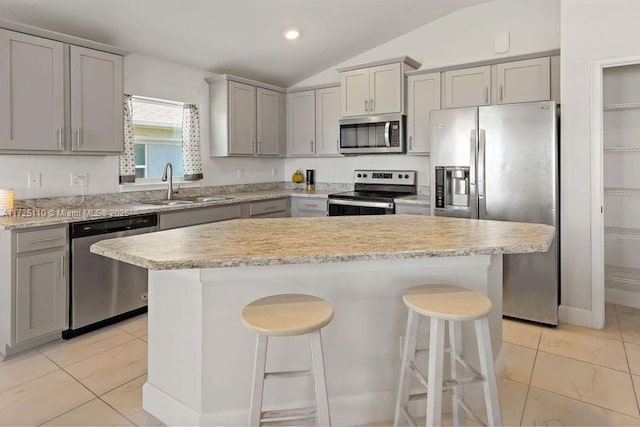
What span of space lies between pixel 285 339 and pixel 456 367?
834 mm

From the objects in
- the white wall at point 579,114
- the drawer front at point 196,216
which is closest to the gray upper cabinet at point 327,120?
the drawer front at point 196,216

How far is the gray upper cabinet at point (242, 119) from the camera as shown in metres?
4.51

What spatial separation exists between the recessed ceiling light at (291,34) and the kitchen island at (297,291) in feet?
8.83

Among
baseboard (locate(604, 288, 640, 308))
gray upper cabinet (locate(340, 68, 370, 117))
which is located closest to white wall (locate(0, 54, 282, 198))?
gray upper cabinet (locate(340, 68, 370, 117))

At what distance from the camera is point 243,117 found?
4.64 metres

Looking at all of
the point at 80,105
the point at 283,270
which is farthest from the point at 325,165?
the point at 283,270

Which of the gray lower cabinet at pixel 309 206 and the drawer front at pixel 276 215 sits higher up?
the gray lower cabinet at pixel 309 206

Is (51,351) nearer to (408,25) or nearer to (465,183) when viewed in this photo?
Answer: (465,183)

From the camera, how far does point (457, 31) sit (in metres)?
4.35

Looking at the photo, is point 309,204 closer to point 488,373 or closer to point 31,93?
point 31,93

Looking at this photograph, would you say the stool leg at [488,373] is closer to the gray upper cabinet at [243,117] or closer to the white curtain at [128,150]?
the white curtain at [128,150]

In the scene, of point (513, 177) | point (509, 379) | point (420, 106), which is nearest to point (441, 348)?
point (509, 379)

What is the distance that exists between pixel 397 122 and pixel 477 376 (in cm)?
308

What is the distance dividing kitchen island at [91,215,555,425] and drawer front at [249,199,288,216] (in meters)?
2.27
